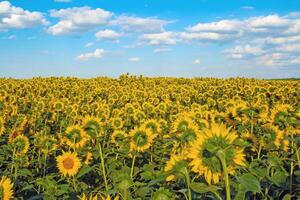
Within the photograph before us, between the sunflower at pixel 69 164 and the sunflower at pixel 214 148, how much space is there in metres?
3.12

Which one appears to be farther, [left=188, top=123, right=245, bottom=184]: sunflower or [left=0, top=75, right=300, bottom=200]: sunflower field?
Answer: [left=0, top=75, right=300, bottom=200]: sunflower field

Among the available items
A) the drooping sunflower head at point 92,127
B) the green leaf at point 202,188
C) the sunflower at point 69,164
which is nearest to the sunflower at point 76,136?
the sunflower at point 69,164

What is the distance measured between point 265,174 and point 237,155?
152 cm

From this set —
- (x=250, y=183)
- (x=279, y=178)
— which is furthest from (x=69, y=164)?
(x=250, y=183)

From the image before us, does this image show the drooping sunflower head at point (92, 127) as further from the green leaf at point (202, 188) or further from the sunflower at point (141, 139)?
the green leaf at point (202, 188)

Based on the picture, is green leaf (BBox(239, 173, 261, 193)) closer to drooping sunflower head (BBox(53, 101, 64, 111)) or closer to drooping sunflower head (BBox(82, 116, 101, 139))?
drooping sunflower head (BBox(82, 116, 101, 139))

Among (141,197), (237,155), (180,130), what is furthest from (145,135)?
(237,155)

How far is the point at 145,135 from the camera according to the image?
527 cm

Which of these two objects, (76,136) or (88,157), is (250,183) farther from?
(88,157)

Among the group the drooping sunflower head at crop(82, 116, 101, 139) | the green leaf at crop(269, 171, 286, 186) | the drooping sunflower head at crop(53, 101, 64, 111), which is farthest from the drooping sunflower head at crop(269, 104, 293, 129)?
the drooping sunflower head at crop(53, 101, 64, 111)

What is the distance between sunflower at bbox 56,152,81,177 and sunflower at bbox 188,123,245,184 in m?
3.12

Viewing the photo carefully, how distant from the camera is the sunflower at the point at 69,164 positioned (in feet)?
17.9

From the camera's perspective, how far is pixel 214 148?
2.44 metres

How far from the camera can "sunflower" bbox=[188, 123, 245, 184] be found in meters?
2.46
